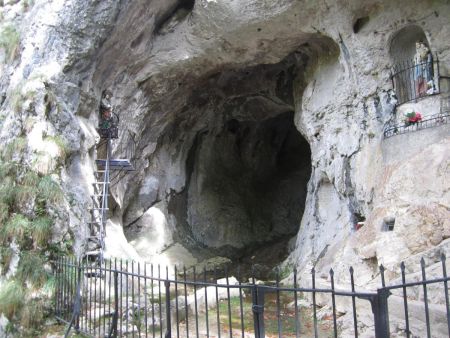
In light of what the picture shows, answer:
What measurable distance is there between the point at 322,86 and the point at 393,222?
608cm

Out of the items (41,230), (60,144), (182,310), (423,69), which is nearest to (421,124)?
(423,69)

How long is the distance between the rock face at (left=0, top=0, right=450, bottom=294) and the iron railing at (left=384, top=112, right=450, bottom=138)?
0.41m

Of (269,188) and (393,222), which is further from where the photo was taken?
(269,188)

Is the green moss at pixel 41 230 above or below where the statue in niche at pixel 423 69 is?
below

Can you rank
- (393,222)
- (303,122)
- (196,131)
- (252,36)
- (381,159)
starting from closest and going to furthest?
(393,222), (381,159), (252,36), (303,122), (196,131)

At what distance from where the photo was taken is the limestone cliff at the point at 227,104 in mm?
8336

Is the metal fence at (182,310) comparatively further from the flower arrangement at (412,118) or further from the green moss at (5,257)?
the flower arrangement at (412,118)

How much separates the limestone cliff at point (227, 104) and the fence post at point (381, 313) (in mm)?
3920

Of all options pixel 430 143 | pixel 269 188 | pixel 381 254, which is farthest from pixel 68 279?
pixel 269 188

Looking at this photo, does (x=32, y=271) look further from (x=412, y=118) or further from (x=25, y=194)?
(x=412, y=118)

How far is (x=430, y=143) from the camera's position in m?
8.21

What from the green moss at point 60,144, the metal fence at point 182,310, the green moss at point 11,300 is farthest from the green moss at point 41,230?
the green moss at point 60,144

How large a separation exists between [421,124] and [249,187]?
11238 millimetres

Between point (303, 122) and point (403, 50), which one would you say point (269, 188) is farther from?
point (403, 50)
